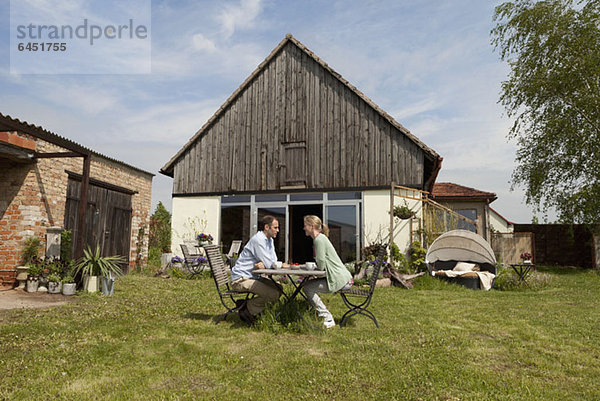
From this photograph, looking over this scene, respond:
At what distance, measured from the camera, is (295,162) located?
12.6 meters

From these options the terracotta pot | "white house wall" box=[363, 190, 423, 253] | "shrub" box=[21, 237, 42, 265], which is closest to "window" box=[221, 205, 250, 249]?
"white house wall" box=[363, 190, 423, 253]

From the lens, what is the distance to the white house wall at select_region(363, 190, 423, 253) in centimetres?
1123

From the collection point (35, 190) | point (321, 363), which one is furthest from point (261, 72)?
point (321, 363)

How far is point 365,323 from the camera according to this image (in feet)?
17.4

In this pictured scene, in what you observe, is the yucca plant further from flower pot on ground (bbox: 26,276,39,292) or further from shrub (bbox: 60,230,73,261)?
shrub (bbox: 60,230,73,261)

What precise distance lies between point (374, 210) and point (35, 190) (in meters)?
8.47

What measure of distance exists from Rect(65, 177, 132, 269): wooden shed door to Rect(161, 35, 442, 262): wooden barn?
5.58 feet

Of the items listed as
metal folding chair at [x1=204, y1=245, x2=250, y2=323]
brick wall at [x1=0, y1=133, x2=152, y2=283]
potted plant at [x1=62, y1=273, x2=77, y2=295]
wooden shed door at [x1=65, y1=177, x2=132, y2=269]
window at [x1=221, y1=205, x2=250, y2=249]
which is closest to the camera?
metal folding chair at [x1=204, y1=245, x2=250, y2=323]

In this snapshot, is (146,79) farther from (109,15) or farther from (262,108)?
(262,108)

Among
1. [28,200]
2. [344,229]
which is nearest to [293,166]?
[344,229]

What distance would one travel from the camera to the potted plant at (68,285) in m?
7.52

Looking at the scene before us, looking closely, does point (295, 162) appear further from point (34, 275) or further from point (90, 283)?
point (34, 275)

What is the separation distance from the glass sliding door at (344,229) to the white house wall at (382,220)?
1.12 feet

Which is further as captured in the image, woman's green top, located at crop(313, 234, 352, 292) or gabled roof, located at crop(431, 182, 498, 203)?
gabled roof, located at crop(431, 182, 498, 203)
